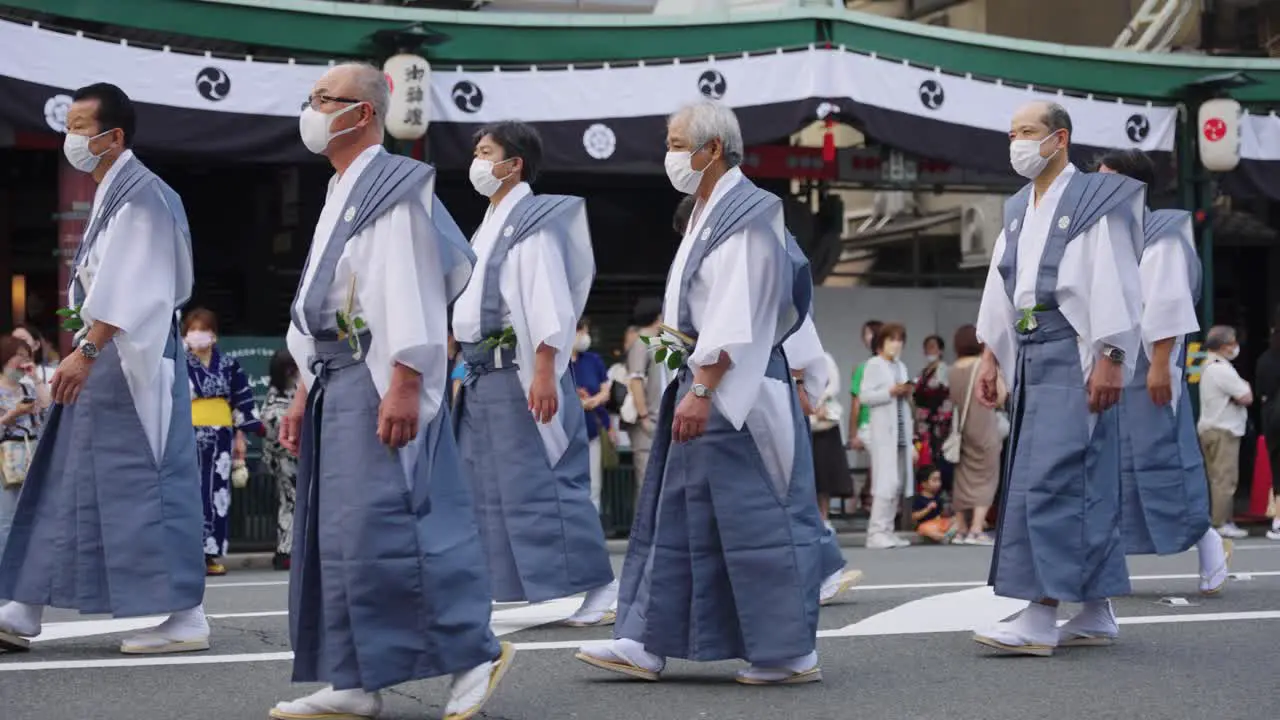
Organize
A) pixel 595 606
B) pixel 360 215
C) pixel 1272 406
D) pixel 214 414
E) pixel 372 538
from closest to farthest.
Result: pixel 372 538 → pixel 360 215 → pixel 595 606 → pixel 214 414 → pixel 1272 406

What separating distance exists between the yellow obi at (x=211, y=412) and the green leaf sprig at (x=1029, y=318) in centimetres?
595

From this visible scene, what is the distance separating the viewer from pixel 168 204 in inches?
264

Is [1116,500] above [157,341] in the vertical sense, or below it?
below

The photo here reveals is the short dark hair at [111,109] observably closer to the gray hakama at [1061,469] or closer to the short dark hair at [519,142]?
the short dark hair at [519,142]

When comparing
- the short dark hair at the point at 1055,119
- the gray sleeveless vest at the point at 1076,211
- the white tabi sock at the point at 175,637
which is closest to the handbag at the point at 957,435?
the short dark hair at the point at 1055,119

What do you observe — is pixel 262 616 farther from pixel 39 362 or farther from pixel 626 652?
pixel 39 362

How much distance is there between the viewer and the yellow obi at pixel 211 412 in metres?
→ 11.1

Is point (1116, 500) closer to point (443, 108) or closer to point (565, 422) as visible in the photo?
point (565, 422)

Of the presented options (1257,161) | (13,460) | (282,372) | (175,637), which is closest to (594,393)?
(282,372)

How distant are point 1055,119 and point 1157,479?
2.52 metres

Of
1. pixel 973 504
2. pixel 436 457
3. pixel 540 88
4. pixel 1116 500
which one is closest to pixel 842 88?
pixel 540 88

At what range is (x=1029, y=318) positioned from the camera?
6.59 metres

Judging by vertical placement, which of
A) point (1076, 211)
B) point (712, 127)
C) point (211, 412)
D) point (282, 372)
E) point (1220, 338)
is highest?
point (712, 127)

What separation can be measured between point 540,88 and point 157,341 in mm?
7585
